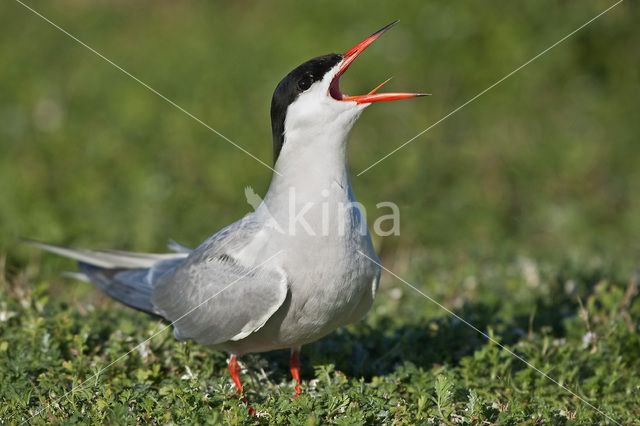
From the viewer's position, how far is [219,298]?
3.65m

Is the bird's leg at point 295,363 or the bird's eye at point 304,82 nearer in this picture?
the bird's eye at point 304,82

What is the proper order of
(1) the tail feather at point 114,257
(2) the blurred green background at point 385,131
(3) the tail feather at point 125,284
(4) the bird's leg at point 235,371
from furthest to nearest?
1. (2) the blurred green background at point 385,131
2. (1) the tail feather at point 114,257
3. (3) the tail feather at point 125,284
4. (4) the bird's leg at point 235,371

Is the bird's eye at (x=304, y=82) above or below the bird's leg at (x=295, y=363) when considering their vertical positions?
above

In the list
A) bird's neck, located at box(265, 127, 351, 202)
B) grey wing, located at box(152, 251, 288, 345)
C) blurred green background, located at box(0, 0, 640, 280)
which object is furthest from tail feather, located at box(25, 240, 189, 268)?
blurred green background, located at box(0, 0, 640, 280)

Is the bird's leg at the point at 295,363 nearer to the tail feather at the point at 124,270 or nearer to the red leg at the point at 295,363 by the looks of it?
the red leg at the point at 295,363

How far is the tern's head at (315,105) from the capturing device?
3463 mm

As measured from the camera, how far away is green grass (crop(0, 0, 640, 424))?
3.78 m

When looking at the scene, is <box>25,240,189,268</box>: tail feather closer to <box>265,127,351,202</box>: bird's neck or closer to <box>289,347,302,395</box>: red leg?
<box>289,347,302,395</box>: red leg

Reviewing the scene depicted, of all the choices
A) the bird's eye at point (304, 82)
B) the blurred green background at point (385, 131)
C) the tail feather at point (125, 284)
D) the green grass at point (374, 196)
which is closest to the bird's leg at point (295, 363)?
the green grass at point (374, 196)

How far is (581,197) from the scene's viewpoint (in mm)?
7273

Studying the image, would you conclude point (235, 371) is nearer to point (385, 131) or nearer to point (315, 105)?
point (315, 105)

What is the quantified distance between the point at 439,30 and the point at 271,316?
19.3 feet

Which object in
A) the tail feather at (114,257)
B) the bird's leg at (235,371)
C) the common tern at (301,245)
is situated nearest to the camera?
the common tern at (301,245)

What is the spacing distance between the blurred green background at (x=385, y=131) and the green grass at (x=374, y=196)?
0.03 m
